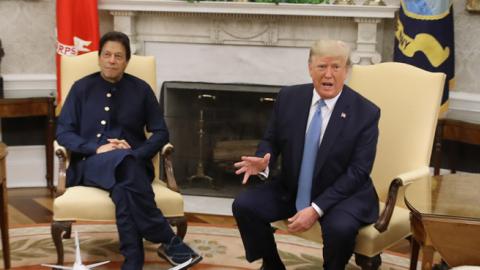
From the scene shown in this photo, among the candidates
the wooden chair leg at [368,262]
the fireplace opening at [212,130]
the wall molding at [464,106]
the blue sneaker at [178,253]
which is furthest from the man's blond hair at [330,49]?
the fireplace opening at [212,130]

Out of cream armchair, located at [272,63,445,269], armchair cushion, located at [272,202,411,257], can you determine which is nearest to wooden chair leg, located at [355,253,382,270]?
armchair cushion, located at [272,202,411,257]

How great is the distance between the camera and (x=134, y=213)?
3.24 metres

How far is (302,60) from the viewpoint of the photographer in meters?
4.77

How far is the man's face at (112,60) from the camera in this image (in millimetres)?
3459

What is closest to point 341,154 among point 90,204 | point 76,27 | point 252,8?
point 90,204

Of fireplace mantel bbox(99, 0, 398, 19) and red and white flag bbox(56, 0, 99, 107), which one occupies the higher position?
fireplace mantel bbox(99, 0, 398, 19)

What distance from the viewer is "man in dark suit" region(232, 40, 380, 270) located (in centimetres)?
288

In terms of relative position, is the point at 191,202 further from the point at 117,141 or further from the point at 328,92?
the point at 328,92

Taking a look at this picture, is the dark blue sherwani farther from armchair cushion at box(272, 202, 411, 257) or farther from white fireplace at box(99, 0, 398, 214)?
white fireplace at box(99, 0, 398, 214)

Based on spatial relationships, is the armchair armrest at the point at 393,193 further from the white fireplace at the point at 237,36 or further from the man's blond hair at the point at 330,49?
the white fireplace at the point at 237,36

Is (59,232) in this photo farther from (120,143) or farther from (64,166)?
(120,143)

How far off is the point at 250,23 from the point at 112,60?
5.03 ft

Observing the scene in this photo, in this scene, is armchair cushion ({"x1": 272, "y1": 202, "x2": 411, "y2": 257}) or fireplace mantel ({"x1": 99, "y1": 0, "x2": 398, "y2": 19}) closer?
armchair cushion ({"x1": 272, "y1": 202, "x2": 411, "y2": 257})

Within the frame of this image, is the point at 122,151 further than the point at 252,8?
No
